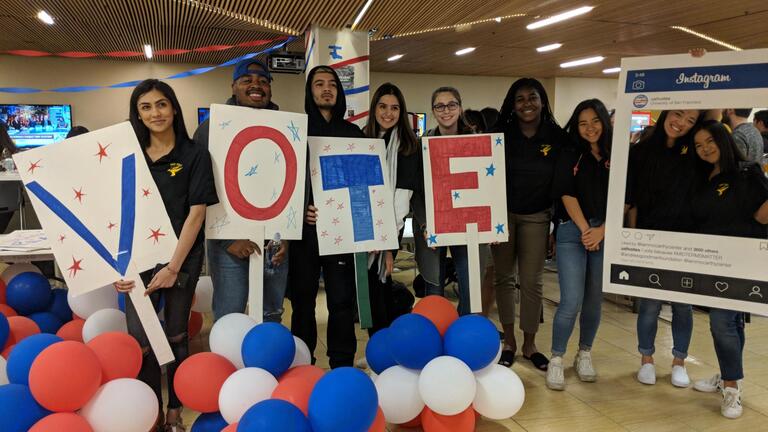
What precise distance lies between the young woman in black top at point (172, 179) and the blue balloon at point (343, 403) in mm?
796

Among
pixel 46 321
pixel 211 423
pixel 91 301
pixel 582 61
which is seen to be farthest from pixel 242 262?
Result: pixel 582 61

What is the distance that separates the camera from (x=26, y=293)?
279cm

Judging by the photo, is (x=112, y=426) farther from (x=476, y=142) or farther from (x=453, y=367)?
(x=476, y=142)

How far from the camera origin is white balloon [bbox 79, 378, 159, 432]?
177cm

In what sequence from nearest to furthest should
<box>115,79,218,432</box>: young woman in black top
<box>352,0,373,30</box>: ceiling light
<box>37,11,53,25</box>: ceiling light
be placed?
1. <box>115,79,218,432</box>: young woman in black top
2. <box>352,0,373,30</box>: ceiling light
3. <box>37,11,53,25</box>: ceiling light

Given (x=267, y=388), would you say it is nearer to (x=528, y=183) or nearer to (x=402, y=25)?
(x=528, y=183)

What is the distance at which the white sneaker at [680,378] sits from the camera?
2.73m

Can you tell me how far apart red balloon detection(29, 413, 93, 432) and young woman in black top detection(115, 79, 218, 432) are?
1.46ft

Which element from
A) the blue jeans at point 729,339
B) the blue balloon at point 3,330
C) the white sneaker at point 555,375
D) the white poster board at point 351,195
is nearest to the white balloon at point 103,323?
the blue balloon at point 3,330

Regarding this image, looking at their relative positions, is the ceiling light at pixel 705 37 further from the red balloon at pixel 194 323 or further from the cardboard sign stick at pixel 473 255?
the red balloon at pixel 194 323

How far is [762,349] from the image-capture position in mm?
3328

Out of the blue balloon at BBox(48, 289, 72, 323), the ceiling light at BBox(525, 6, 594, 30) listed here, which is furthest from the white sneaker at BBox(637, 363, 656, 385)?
the ceiling light at BBox(525, 6, 594, 30)

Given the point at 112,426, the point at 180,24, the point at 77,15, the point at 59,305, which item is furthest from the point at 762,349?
the point at 77,15

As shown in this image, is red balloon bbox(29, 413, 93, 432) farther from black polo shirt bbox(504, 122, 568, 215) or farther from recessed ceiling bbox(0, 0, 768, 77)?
recessed ceiling bbox(0, 0, 768, 77)
